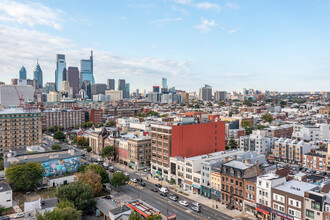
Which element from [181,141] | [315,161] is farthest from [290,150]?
[181,141]

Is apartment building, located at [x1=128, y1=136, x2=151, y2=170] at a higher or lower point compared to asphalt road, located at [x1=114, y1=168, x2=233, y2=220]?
higher

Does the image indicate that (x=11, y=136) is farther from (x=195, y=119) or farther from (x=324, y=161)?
(x=324, y=161)

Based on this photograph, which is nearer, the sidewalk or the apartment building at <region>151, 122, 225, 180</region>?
the sidewalk

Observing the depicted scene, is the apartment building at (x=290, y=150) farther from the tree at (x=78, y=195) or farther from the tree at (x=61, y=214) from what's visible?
the tree at (x=61, y=214)

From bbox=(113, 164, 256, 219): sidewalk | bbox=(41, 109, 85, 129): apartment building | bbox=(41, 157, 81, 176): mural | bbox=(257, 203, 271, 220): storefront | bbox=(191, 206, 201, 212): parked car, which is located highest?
bbox=(41, 109, 85, 129): apartment building

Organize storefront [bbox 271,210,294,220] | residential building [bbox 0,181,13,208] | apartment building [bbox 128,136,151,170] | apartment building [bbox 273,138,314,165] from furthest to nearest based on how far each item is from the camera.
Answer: apartment building [bbox 273,138,314,165] → apartment building [bbox 128,136,151,170] → residential building [bbox 0,181,13,208] → storefront [bbox 271,210,294,220]

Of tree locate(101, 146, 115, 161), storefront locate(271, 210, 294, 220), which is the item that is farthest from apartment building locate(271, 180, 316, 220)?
tree locate(101, 146, 115, 161)

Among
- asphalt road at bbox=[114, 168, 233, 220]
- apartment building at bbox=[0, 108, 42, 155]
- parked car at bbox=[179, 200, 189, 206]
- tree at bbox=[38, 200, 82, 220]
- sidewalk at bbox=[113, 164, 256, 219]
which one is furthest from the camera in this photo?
apartment building at bbox=[0, 108, 42, 155]

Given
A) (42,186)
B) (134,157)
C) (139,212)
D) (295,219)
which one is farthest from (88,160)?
(295,219)

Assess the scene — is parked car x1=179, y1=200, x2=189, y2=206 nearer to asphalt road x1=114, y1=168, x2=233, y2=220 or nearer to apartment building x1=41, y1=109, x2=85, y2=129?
asphalt road x1=114, y1=168, x2=233, y2=220
